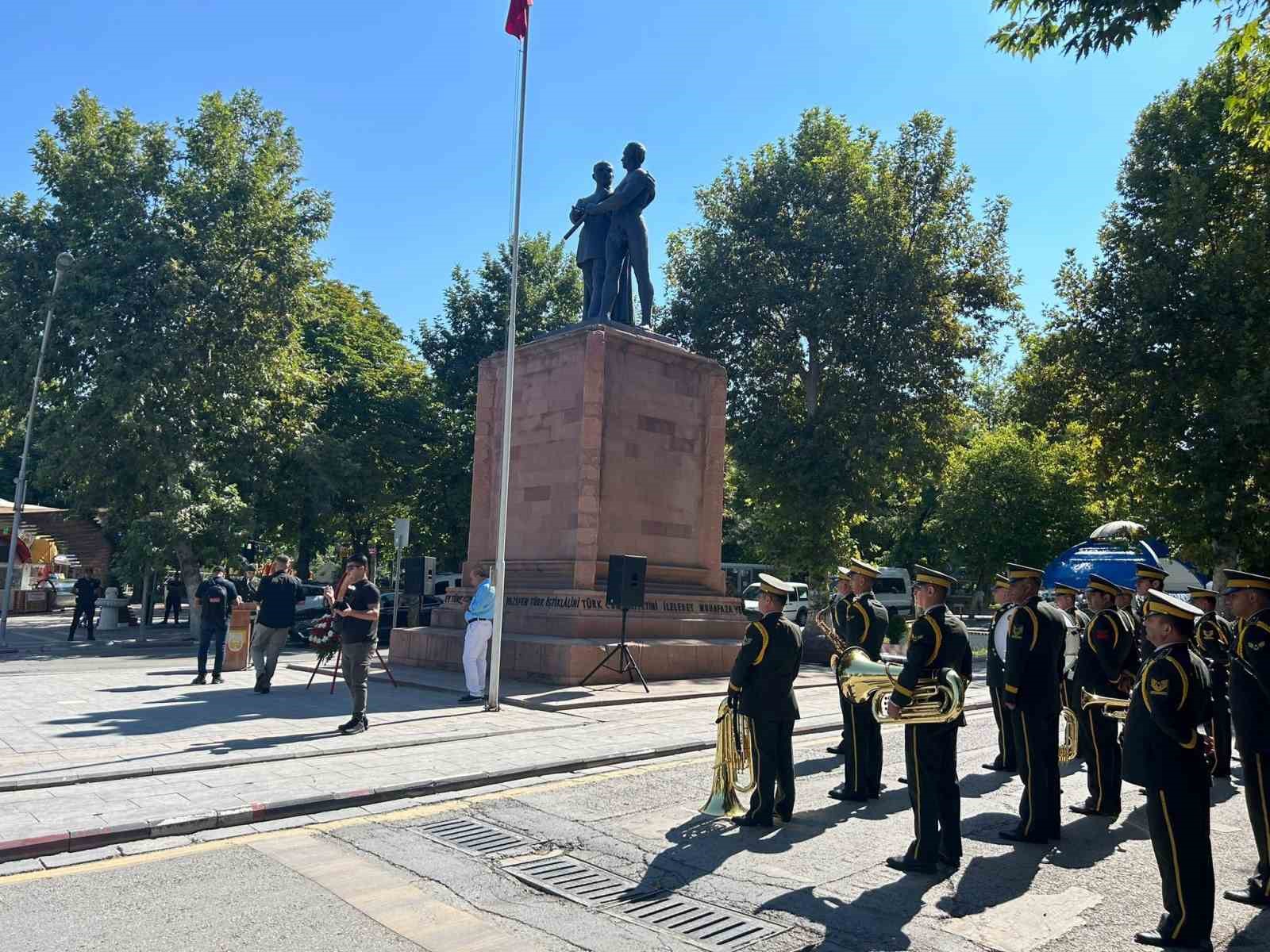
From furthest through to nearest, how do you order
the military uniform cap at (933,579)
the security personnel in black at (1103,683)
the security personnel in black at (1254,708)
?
the security personnel in black at (1103,683) → the military uniform cap at (933,579) → the security personnel in black at (1254,708)

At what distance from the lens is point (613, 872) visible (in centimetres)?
612

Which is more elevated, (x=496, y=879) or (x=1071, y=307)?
(x=1071, y=307)

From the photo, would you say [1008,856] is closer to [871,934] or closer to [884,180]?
[871,934]

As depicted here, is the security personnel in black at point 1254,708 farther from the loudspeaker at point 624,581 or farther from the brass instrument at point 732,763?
the loudspeaker at point 624,581

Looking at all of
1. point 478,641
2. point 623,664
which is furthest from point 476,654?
point 623,664

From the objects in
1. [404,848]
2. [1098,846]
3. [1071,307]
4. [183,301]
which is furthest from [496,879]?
[183,301]

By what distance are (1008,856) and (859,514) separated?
85.8 feet

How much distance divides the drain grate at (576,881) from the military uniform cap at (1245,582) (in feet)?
13.6

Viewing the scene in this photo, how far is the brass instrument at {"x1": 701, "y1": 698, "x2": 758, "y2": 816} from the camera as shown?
745 cm

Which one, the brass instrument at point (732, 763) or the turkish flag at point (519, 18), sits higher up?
the turkish flag at point (519, 18)

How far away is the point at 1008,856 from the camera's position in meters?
6.77

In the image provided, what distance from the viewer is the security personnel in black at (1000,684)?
371 inches

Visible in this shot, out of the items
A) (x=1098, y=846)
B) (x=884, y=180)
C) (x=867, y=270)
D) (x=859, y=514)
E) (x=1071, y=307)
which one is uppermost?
(x=884, y=180)

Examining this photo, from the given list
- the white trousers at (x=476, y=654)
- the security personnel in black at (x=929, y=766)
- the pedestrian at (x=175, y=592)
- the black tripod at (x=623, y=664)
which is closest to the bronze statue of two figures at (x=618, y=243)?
the black tripod at (x=623, y=664)
